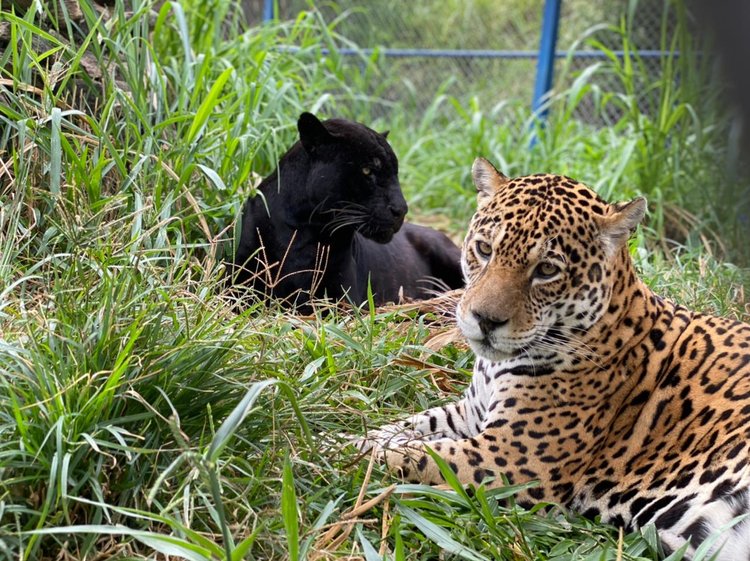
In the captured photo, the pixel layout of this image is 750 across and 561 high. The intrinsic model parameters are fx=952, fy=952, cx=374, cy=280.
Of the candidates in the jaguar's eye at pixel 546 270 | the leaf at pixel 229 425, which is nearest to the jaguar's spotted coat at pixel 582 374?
the jaguar's eye at pixel 546 270

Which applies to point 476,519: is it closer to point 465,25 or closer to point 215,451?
point 215,451

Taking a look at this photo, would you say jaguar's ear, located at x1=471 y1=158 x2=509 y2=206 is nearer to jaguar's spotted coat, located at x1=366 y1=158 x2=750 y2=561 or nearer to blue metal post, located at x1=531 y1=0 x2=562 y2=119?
jaguar's spotted coat, located at x1=366 y1=158 x2=750 y2=561

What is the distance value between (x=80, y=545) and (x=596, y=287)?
2.03 metres

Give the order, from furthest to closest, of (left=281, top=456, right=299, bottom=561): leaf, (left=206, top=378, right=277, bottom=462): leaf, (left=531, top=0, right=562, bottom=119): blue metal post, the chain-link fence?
the chain-link fence < (left=531, top=0, right=562, bottom=119): blue metal post < (left=281, top=456, right=299, bottom=561): leaf < (left=206, top=378, right=277, bottom=462): leaf

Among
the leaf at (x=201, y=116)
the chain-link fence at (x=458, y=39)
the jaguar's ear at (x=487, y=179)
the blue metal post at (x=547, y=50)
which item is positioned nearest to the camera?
the jaguar's ear at (x=487, y=179)

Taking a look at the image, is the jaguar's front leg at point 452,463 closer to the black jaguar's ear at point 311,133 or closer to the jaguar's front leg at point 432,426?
the jaguar's front leg at point 432,426

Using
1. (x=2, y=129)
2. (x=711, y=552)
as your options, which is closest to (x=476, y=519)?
(x=711, y=552)

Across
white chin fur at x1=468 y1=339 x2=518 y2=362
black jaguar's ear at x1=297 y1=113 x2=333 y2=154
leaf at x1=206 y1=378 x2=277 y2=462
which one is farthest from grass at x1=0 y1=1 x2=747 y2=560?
white chin fur at x1=468 y1=339 x2=518 y2=362

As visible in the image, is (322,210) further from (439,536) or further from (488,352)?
(439,536)

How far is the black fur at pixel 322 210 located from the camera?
538 cm

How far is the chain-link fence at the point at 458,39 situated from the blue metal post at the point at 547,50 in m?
0.74

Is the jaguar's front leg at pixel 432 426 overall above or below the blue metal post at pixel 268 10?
below

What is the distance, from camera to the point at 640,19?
32.4ft

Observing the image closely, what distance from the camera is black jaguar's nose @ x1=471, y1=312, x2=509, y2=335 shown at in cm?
346
